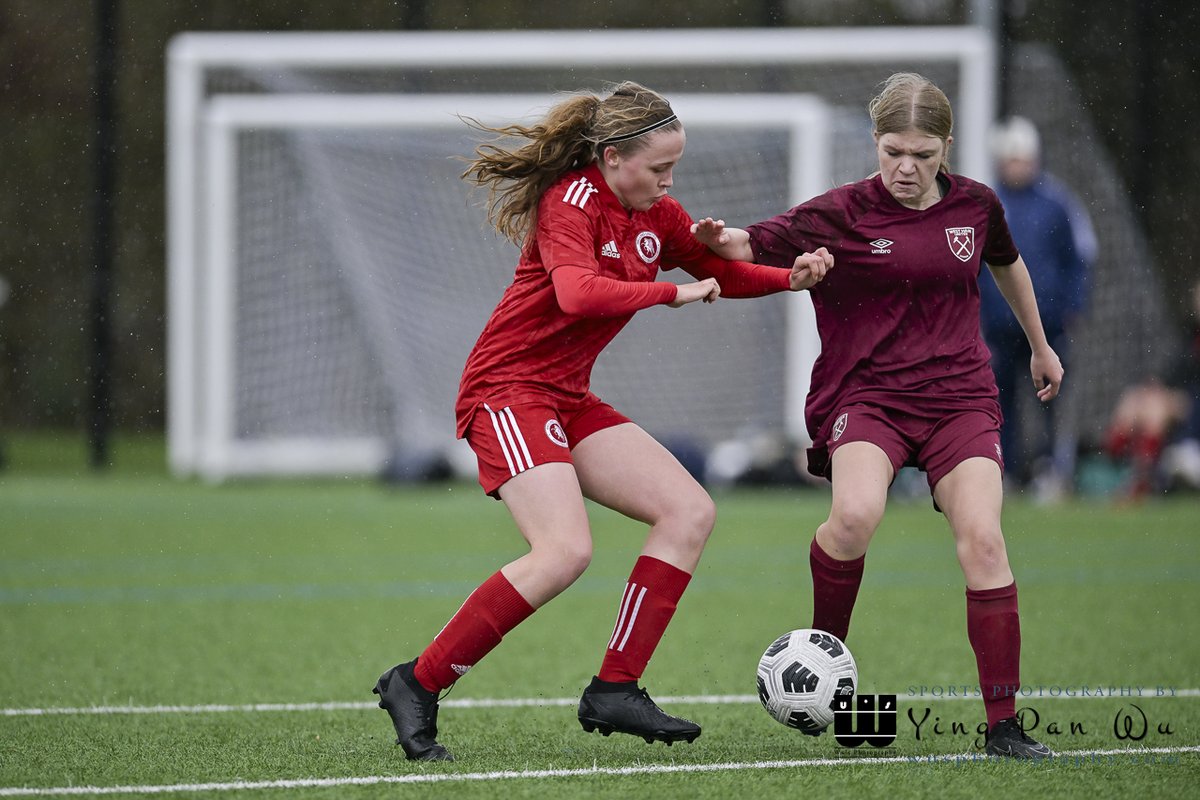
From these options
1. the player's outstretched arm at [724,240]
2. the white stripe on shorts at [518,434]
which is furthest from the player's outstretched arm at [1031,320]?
the white stripe on shorts at [518,434]

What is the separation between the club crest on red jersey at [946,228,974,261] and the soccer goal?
872 cm

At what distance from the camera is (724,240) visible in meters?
4.46

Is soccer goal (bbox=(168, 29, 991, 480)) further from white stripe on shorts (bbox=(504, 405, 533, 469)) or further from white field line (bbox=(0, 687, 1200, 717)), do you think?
white stripe on shorts (bbox=(504, 405, 533, 469))

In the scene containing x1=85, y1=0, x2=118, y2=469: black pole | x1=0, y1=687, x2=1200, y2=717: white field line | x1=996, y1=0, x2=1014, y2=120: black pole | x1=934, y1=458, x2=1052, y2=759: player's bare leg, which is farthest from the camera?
x1=85, y1=0, x2=118, y2=469: black pole

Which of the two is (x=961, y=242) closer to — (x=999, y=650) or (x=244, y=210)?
(x=999, y=650)

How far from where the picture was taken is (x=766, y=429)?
550 inches

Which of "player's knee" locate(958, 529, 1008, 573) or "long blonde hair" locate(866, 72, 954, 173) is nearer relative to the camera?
"player's knee" locate(958, 529, 1008, 573)

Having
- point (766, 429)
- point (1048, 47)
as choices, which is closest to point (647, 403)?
point (766, 429)

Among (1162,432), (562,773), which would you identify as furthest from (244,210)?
(562,773)

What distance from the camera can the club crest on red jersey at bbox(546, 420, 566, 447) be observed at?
13.6 feet

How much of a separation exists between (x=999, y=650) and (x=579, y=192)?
160 cm

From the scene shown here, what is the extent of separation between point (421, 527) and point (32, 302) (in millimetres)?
12361

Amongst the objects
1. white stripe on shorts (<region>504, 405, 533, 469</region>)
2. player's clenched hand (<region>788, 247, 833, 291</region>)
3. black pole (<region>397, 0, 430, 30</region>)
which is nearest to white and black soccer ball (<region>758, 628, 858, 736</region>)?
white stripe on shorts (<region>504, 405, 533, 469</region>)

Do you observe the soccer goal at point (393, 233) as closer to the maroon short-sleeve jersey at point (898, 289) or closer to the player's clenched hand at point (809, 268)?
the maroon short-sleeve jersey at point (898, 289)
